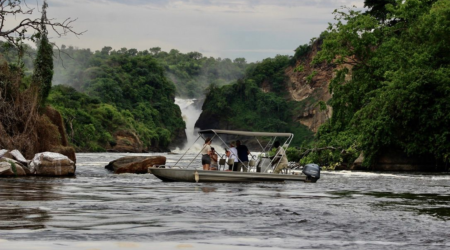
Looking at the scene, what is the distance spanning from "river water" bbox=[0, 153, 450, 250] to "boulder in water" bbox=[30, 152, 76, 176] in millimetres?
4474

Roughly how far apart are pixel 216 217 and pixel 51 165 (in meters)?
15.4

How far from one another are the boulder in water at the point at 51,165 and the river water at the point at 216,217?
4.47 meters

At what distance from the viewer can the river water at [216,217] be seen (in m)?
11.0

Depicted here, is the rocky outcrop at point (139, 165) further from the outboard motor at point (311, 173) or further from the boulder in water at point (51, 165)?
the outboard motor at point (311, 173)

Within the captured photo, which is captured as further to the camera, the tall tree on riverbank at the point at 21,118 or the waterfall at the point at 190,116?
the waterfall at the point at 190,116

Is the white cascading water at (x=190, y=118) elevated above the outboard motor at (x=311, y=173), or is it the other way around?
the white cascading water at (x=190, y=118)

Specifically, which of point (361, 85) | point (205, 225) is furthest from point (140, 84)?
point (205, 225)

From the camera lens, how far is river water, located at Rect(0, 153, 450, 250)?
10984 millimetres

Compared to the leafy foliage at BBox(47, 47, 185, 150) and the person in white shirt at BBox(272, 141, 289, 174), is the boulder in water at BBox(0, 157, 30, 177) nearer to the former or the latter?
the person in white shirt at BBox(272, 141, 289, 174)

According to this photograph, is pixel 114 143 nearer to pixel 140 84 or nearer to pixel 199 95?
pixel 140 84

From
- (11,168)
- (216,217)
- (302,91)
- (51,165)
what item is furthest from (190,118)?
(216,217)

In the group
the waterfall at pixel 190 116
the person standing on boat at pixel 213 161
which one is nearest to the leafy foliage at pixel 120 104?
the waterfall at pixel 190 116

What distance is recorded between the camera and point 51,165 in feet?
93.0

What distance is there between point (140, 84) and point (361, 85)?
8849 cm
